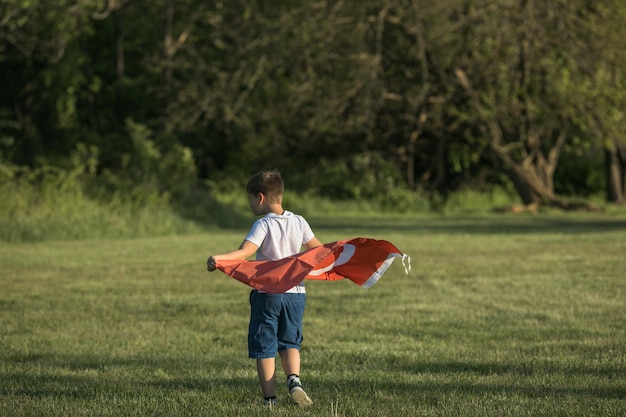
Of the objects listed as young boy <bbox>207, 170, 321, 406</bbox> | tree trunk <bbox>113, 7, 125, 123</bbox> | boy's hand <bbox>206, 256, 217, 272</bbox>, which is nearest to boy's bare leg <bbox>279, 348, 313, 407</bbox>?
young boy <bbox>207, 170, 321, 406</bbox>

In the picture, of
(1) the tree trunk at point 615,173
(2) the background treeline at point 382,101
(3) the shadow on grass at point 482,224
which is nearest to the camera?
(3) the shadow on grass at point 482,224

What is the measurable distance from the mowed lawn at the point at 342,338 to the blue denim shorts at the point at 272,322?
1.19ft

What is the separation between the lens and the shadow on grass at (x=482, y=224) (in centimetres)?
2620

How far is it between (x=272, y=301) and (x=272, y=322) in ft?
0.43

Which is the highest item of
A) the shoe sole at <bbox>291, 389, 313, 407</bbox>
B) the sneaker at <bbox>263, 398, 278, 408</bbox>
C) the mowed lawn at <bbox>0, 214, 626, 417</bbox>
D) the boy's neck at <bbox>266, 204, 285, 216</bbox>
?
the boy's neck at <bbox>266, 204, 285, 216</bbox>

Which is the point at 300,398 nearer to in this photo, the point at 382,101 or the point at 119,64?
the point at 382,101

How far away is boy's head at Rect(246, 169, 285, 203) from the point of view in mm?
7062

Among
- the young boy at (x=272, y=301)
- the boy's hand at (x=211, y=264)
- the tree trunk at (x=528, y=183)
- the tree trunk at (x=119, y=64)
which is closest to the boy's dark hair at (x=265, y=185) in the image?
the young boy at (x=272, y=301)

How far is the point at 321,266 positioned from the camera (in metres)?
7.59

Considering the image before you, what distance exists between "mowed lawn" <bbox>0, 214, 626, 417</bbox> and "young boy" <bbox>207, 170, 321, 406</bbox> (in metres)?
0.22

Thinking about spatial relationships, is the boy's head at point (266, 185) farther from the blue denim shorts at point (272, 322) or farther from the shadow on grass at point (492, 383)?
the shadow on grass at point (492, 383)

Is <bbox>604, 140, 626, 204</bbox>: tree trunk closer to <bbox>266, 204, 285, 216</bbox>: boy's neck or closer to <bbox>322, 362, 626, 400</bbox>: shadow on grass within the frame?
<bbox>322, 362, 626, 400</bbox>: shadow on grass

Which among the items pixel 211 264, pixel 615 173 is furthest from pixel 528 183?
pixel 211 264

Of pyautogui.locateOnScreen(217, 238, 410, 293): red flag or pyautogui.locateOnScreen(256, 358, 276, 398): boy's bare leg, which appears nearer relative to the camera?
pyautogui.locateOnScreen(217, 238, 410, 293): red flag
